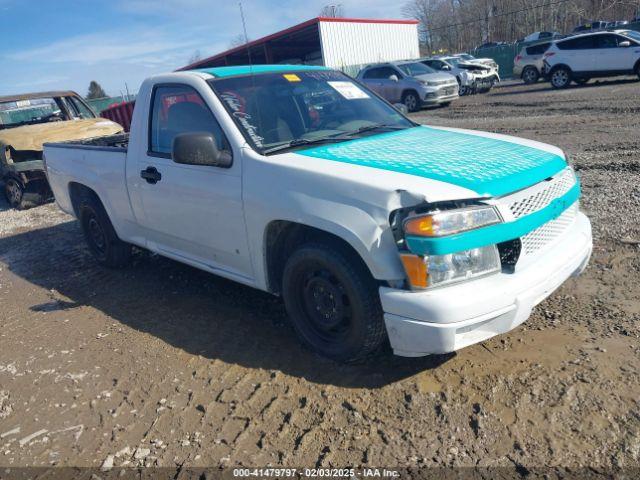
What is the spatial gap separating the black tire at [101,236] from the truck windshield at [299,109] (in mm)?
2321

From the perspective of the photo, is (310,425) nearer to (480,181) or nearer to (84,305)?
(480,181)

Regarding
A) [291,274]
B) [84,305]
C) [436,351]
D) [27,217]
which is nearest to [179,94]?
[291,274]

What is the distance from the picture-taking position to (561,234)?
3266mm

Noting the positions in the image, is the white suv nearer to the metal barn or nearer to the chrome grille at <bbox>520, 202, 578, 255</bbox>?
the metal barn

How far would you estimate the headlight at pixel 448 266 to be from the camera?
2.70 metres

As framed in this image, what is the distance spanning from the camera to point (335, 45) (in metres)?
28.3

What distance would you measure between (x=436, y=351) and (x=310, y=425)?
30.6 inches

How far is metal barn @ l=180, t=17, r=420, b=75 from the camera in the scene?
90.2 feet

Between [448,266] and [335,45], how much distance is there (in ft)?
90.4

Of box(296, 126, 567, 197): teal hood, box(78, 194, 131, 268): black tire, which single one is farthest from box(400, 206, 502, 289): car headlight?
box(78, 194, 131, 268): black tire

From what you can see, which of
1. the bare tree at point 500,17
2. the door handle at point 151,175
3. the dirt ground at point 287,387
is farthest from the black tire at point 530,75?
the bare tree at point 500,17

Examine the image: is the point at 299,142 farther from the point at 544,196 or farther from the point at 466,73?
the point at 466,73

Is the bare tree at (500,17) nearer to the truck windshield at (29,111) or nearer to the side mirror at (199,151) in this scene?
the truck windshield at (29,111)

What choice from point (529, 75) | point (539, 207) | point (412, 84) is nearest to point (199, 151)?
point (539, 207)
